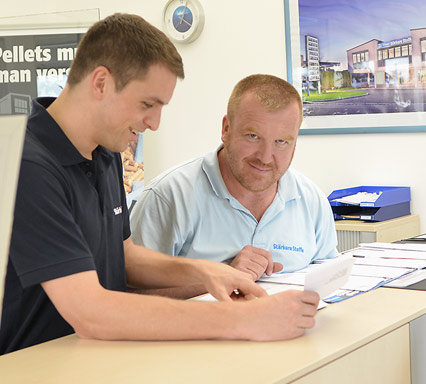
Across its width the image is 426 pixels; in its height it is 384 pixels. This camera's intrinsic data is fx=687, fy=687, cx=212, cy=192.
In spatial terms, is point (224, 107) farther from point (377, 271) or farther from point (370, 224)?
point (377, 271)

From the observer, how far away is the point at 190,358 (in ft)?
4.32

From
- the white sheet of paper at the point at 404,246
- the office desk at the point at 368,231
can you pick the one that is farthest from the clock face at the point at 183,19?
the white sheet of paper at the point at 404,246

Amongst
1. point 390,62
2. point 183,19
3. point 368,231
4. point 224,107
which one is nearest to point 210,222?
point 368,231

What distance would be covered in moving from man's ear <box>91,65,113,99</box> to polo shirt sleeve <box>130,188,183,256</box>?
0.76m

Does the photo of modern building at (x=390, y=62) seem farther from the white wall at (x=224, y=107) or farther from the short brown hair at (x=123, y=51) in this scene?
the short brown hair at (x=123, y=51)

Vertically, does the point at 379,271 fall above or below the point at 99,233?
below

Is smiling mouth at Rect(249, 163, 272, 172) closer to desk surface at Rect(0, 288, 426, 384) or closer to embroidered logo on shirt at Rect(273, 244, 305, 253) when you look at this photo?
embroidered logo on shirt at Rect(273, 244, 305, 253)

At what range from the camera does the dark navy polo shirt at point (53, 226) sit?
4.53 feet

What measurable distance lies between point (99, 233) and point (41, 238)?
0.30m

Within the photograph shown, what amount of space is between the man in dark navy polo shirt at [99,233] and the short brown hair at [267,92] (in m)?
0.63

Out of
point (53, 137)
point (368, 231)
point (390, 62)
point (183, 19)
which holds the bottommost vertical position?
point (368, 231)

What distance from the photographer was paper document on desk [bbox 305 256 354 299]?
145cm

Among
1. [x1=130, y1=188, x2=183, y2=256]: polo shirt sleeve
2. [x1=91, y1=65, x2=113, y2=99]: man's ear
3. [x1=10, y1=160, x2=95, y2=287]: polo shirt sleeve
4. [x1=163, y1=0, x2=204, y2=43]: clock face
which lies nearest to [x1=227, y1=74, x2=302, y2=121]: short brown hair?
[x1=130, y1=188, x2=183, y2=256]: polo shirt sleeve

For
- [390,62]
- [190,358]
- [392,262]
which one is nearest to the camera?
[190,358]
